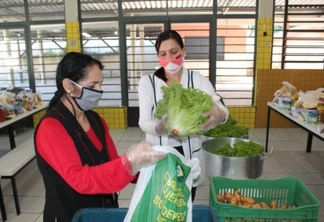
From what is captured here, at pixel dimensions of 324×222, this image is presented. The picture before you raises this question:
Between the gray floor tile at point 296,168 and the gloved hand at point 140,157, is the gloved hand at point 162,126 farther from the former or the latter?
the gray floor tile at point 296,168

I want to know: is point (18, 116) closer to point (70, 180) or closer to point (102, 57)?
point (102, 57)

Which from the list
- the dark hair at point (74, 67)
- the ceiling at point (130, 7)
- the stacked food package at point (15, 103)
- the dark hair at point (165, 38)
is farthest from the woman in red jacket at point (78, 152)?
the ceiling at point (130, 7)

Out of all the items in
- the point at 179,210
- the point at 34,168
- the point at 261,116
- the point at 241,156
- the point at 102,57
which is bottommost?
the point at 34,168

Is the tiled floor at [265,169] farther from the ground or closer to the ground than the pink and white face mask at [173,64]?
closer to the ground

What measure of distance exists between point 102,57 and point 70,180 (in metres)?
4.54

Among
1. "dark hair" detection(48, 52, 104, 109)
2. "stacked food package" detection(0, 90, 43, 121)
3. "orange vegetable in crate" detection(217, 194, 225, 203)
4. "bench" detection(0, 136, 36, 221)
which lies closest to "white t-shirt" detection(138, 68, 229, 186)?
"orange vegetable in crate" detection(217, 194, 225, 203)

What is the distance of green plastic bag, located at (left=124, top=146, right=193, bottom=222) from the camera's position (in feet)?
3.14

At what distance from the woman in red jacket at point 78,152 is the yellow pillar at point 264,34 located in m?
4.37

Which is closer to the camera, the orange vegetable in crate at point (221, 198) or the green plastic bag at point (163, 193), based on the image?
the green plastic bag at point (163, 193)

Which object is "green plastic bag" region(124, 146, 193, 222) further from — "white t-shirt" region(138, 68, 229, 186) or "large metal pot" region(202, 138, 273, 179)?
"large metal pot" region(202, 138, 273, 179)

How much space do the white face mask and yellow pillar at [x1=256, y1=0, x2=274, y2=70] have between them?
4425mm

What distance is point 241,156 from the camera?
6.49ft

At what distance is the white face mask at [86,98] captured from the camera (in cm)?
129

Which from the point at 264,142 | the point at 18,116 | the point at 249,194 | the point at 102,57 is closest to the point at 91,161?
the point at 249,194
